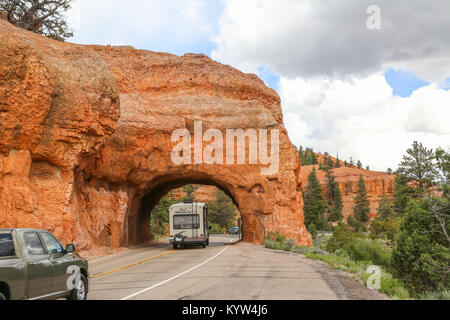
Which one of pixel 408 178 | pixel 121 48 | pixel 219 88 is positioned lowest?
pixel 408 178

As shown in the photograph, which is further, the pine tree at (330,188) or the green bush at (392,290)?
the pine tree at (330,188)

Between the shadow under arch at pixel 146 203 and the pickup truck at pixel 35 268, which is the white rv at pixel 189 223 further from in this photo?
the pickup truck at pixel 35 268

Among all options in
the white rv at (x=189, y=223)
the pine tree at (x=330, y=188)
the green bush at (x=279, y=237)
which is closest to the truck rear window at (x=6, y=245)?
the white rv at (x=189, y=223)

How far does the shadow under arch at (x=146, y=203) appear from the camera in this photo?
3584 cm

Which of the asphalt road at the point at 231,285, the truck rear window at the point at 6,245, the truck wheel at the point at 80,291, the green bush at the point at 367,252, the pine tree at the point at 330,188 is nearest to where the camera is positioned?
the truck rear window at the point at 6,245

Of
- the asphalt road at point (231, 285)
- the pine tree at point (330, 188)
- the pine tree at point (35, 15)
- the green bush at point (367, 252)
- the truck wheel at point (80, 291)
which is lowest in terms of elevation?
the green bush at point (367, 252)

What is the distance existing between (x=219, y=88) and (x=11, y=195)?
70.3ft

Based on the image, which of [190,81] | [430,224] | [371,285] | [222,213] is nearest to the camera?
[371,285]

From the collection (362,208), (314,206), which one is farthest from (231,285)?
(362,208)

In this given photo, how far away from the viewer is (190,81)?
36.6m

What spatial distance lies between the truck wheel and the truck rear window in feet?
6.18

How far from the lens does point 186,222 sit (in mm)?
29719

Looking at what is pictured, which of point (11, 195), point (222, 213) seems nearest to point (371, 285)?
point (11, 195)
